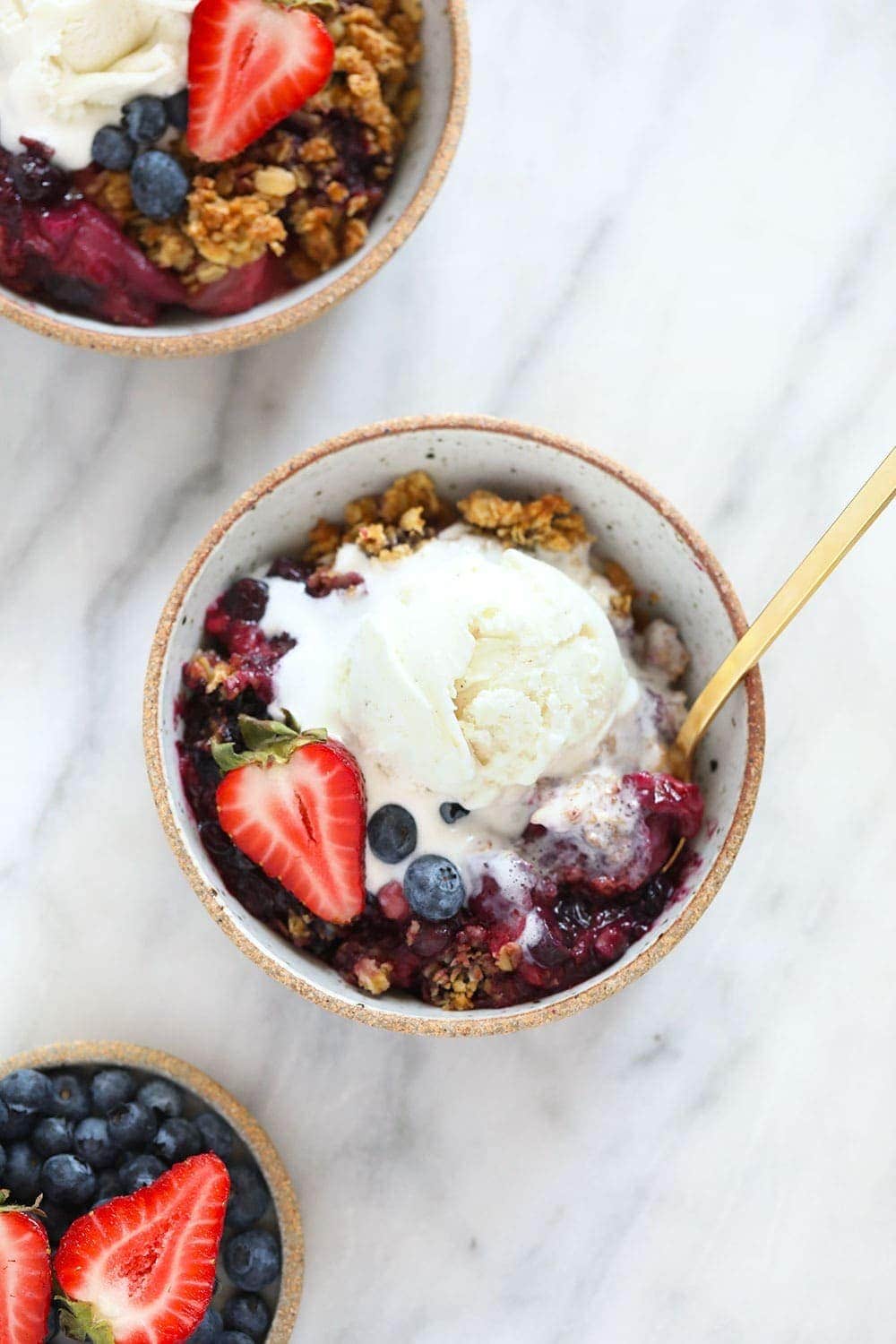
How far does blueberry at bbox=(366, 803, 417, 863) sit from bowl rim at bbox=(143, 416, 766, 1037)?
6.8 inches

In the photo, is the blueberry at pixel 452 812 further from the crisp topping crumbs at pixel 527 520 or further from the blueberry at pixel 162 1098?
the blueberry at pixel 162 1098

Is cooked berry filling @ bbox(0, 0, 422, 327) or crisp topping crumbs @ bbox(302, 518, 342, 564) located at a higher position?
cooked berry filling @ bbox(0, 0, 422, 327)

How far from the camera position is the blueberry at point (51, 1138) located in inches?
71.7

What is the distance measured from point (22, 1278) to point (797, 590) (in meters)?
1.25

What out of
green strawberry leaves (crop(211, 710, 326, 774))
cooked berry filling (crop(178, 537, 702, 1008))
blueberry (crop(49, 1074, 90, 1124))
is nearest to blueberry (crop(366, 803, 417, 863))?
cooked berry filling (crop(178, 537, 702, 1008))

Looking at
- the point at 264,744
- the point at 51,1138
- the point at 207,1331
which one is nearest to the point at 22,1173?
the point at 51,1138

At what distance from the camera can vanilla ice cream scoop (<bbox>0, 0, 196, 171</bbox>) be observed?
5.55 ft

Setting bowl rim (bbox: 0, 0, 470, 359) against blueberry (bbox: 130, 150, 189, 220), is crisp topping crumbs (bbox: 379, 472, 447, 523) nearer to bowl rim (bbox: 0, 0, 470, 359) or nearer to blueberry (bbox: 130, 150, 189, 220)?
bowl rim (bbox: 0, 0, 470, 359)

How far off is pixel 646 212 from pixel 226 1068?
1351 mm

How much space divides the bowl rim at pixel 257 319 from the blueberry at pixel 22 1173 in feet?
3.42

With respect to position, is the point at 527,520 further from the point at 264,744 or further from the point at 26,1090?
the point at 26,1090

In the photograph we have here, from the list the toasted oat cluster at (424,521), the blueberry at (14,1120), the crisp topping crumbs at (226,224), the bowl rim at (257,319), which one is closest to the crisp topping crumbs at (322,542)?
the toasted oat cluster at (424,521)

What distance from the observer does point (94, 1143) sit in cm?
182

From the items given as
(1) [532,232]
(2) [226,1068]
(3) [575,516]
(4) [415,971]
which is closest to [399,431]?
(3) [575,516]
